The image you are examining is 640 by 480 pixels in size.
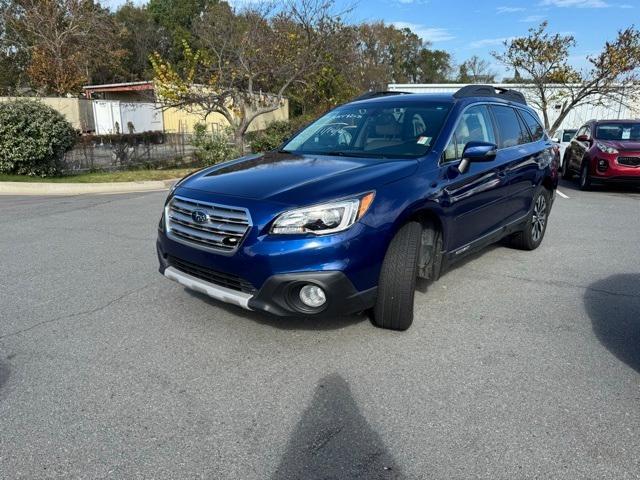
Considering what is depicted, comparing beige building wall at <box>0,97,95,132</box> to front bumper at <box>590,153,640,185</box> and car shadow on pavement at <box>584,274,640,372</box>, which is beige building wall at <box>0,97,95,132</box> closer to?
front bumper at <box>590,153,640,185</box>

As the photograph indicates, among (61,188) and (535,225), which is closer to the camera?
(535,225)

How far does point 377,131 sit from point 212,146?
11381 millimetres

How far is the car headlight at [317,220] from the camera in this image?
319 cm

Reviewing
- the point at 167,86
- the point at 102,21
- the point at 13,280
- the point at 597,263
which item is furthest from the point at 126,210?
the point at 102,21

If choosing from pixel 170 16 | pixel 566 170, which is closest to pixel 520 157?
pixel 566 170

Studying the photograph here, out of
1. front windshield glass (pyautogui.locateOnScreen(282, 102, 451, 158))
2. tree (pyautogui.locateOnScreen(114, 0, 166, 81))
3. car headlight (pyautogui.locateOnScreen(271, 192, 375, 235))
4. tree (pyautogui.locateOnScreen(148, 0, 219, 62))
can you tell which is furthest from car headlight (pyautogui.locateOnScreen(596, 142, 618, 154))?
tree (pyautogui.locateOnScreen(148, 0, 219, 62))

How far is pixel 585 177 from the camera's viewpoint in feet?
38.6

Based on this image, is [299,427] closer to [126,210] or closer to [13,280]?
[13,280]

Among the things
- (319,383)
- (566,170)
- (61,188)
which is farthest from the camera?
(566,170)

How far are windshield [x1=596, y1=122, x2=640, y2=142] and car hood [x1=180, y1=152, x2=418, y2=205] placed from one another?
1010 cm

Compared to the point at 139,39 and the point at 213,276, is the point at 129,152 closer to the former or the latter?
the point at 213,276

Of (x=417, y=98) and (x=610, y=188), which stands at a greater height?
(x=417, y=98)

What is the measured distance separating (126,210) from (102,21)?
26537mm

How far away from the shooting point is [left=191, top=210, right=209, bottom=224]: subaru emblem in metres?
3.51
